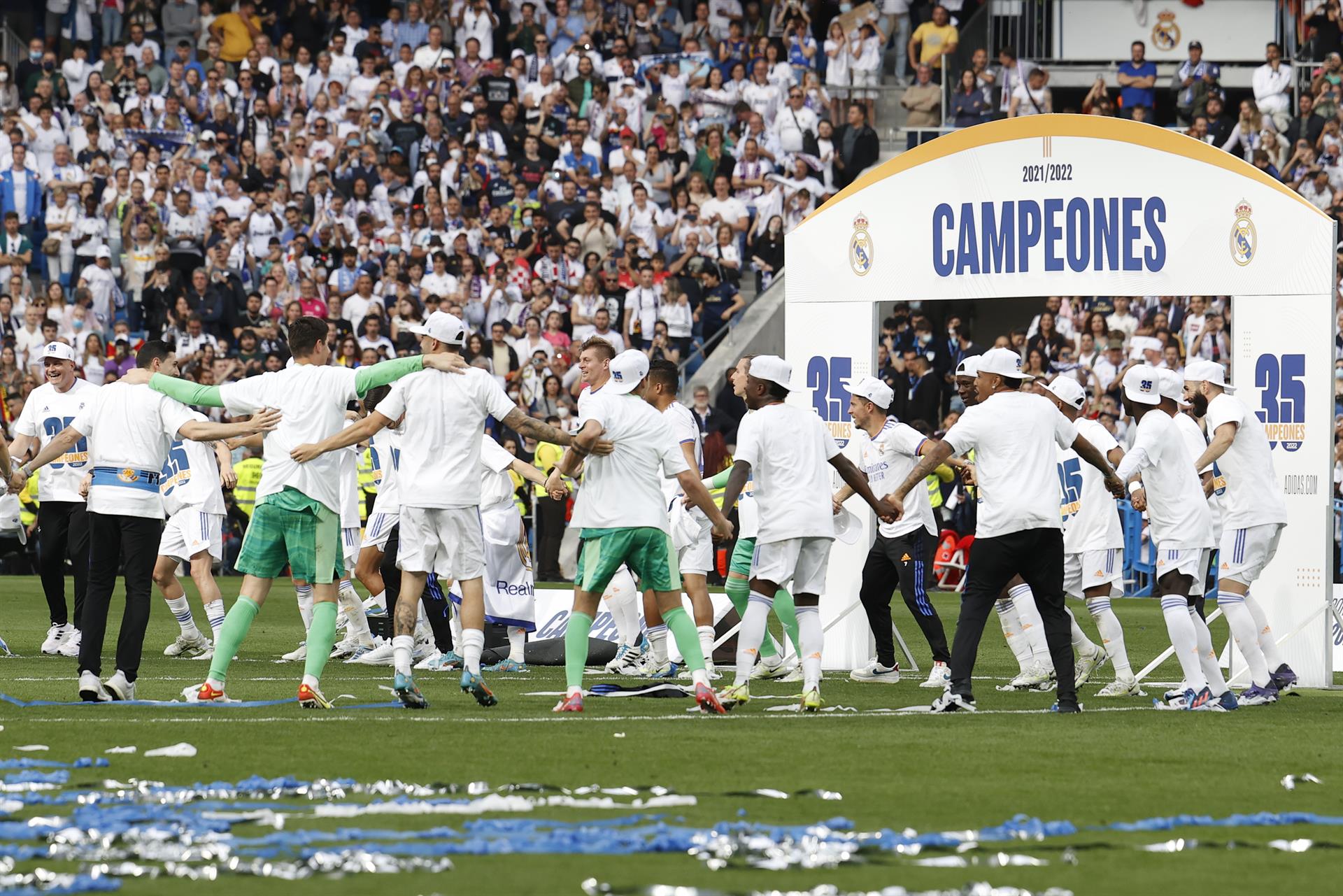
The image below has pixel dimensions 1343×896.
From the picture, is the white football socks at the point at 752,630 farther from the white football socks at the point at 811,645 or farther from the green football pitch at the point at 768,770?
the green football pitch at the point at 768,770

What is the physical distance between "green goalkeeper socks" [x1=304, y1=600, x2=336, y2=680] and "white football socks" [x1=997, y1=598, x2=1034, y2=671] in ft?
17.6

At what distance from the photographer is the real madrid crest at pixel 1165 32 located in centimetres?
3247

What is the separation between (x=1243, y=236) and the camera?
1532 centimetres

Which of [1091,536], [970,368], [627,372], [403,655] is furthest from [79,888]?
[1091,536]

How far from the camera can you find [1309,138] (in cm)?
2802

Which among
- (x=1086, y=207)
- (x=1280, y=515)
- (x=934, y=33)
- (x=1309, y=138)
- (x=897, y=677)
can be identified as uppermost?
(x=934, y=33)

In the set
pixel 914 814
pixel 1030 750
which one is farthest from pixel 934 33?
pixel 914 814

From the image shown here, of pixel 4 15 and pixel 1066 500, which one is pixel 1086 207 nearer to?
pixel 1066 500

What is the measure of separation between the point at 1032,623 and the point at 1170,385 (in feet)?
7.16

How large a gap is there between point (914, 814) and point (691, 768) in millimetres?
1575

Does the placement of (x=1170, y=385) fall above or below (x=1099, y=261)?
below

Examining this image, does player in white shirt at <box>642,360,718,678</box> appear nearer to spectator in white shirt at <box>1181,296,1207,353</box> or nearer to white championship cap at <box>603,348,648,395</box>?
white championship cap at <box>603,348,648,395</box>

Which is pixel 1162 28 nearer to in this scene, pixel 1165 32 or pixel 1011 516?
pixel 1165 32

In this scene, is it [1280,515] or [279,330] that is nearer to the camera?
[1280,515]
